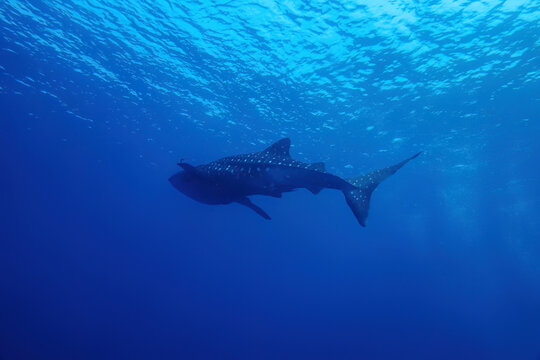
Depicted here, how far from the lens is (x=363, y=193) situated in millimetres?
6098

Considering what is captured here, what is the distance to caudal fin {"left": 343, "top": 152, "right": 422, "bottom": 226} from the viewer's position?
5.89 m

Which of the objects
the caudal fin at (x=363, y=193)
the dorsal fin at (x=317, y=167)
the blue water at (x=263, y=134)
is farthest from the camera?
the blue water at (x=263, y=134)

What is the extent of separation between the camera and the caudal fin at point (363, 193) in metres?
5.89

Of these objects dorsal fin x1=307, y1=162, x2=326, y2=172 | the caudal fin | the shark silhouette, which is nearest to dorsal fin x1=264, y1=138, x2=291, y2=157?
the shark silhouette

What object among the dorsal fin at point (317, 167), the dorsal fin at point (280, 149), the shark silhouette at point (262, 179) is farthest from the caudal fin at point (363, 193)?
the dorsal fin at point (280, 149)

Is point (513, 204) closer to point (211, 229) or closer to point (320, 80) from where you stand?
point (320, 80)

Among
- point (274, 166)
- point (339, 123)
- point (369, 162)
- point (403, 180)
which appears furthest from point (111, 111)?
point (403, 180)

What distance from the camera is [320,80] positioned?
18.8m

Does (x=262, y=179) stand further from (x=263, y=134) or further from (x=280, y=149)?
(x=263, y=134)

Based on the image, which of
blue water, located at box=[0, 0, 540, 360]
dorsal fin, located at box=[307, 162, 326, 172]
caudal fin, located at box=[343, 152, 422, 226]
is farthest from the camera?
blue water, located at box=[0, 0, 540, 360]

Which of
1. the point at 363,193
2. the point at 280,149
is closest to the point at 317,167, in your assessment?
the point at 280,149

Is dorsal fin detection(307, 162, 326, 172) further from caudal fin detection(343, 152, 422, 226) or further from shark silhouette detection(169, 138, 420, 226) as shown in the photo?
caudal fin detection(343, 152, 422, 226)

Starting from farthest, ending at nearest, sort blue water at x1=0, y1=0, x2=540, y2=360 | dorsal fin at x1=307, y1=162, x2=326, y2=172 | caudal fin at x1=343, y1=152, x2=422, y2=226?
blue water at x1=0, y1=0, x2=540, y2=360, caudal fin at x1=343, y1=152, x2=422, y2=226, dorsal fin at x1=307, y1=162, x2=326, y2=172

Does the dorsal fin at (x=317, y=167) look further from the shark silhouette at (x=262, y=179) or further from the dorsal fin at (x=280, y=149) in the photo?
the dorsal fin at (x=280, y=149)
